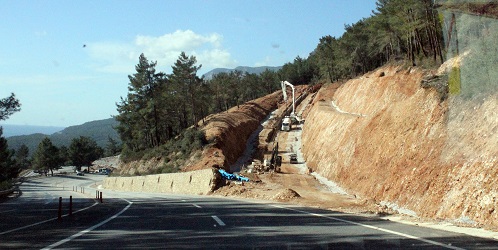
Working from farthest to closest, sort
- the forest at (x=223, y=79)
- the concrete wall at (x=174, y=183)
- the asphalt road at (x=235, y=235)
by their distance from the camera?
1. the forest at (x=223, y=79)
2. the concrete wall at (x=174, y=183)
3. the asphalt road at (x=235, y=235)

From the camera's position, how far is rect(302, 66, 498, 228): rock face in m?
17.9

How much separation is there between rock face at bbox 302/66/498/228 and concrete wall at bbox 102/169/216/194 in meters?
12.2

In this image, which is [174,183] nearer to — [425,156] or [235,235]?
[425,156]

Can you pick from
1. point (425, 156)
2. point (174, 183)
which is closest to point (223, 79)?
point (174, 183)

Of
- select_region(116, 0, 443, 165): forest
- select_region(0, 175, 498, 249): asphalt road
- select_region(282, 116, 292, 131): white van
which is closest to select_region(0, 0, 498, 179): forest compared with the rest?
select_region(116, 0, 443, 165): forest

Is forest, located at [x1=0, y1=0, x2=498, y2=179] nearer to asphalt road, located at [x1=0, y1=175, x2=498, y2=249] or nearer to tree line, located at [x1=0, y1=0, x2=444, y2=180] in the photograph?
tree line, located at [x1=0, y1=0, x2=444, y2=180]

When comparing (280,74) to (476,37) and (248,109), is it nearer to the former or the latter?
(248,109)

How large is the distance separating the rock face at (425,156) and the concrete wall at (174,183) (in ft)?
40.1

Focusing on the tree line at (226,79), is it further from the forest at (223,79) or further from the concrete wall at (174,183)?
the concrete wall at (174,183)

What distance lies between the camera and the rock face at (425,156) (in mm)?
17938

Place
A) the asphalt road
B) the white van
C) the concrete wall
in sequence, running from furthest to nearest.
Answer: the white van, the concrete wall, the asphalt road

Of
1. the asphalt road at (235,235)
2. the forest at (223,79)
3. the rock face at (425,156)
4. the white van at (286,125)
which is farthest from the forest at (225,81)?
the asphalt road at (235,235)

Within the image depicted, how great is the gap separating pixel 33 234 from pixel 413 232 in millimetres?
8988

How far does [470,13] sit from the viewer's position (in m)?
27.6
